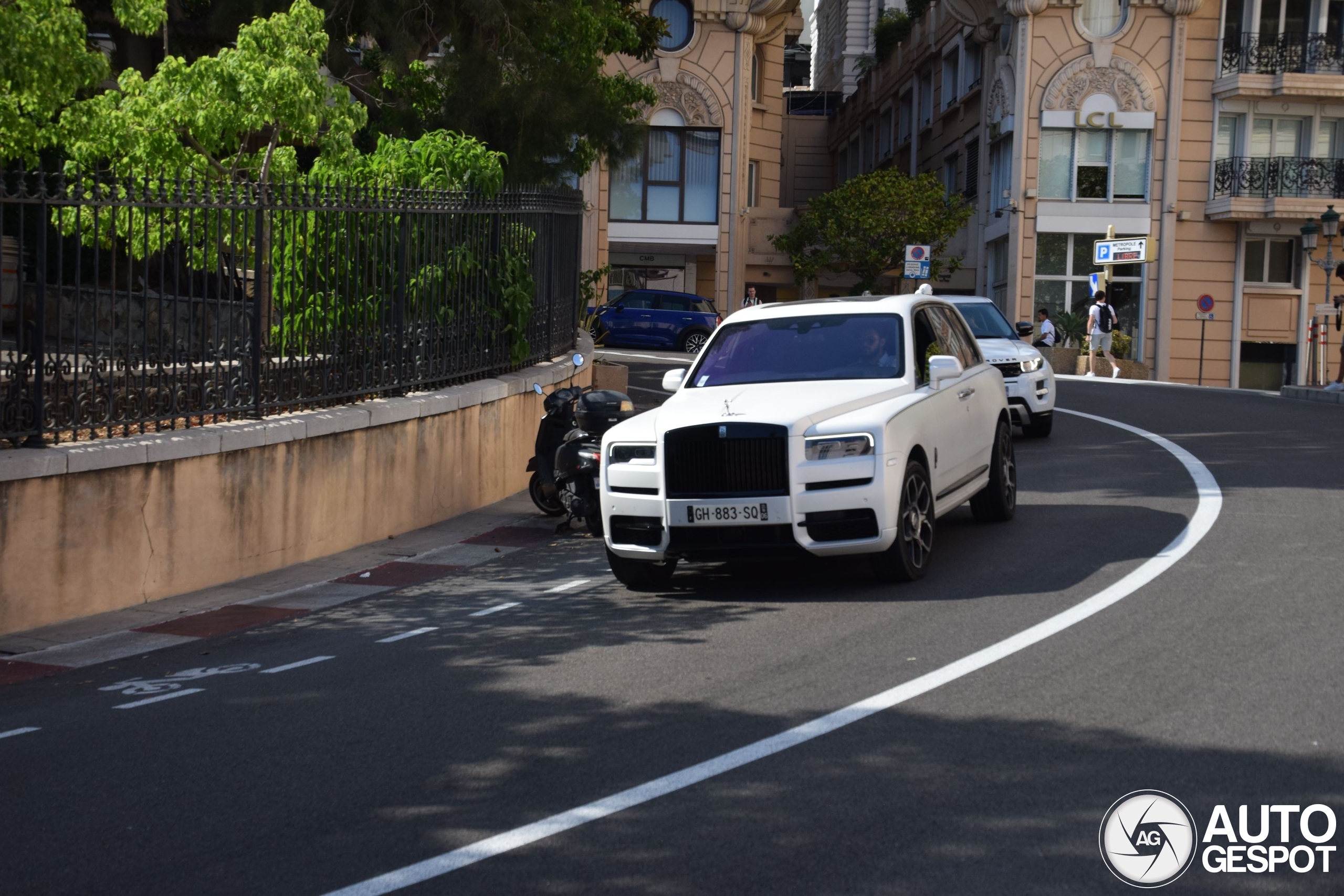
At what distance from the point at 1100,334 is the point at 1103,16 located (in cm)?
1239

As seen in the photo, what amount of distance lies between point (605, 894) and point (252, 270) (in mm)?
7987

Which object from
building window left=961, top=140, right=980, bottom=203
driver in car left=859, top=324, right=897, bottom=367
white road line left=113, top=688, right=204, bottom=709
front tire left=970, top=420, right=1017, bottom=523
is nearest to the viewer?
white road line left=113, top=688, right=204, bottom=709

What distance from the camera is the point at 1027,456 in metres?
16.0

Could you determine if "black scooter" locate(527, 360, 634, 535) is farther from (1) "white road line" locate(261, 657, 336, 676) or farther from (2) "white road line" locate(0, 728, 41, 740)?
(2) "white road line" locate(0, 728, 41, 740)

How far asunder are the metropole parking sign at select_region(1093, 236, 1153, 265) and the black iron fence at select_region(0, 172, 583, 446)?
24.4 metres

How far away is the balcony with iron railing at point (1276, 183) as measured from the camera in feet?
138

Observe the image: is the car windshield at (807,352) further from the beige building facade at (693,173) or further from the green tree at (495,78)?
the beige building facade at (693,173)

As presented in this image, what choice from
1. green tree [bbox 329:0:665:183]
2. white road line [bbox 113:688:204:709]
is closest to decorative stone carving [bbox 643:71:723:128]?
green tree [bbox 329:0:665:183]

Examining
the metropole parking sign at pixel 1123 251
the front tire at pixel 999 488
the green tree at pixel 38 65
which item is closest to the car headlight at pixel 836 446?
the front tire at pixel 999 488

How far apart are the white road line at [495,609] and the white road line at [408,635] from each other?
0.41m

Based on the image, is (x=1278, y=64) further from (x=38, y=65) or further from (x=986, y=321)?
(x=38, y=65)

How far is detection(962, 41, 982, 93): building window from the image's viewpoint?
47.0m

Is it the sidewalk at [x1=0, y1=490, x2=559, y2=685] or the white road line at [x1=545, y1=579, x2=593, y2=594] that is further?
the white road line at [x1=545, y1=579, x2=593, y2=594]

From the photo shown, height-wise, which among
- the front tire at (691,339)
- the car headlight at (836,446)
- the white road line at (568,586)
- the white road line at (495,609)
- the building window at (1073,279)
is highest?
the building window at (1073,279)
